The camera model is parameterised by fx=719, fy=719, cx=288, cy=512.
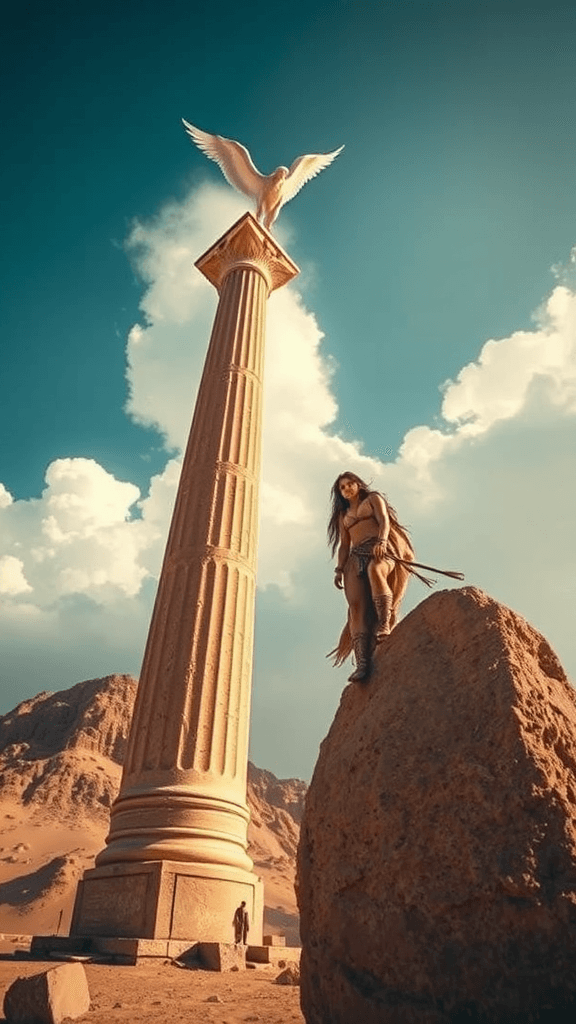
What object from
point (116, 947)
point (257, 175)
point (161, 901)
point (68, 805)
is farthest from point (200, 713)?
point (68, 805)

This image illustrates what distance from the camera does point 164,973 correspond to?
7.18 meters

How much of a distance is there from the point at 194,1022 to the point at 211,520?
8.13m

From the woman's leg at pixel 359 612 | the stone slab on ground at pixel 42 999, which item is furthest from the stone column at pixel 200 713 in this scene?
the woman's leg at pixel 359 612

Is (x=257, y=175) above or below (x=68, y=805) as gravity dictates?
above

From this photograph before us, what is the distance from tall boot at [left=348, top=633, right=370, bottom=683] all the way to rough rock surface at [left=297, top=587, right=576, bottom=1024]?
74 centimetres

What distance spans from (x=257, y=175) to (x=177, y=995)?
17.4m

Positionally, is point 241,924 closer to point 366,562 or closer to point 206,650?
point 206,650

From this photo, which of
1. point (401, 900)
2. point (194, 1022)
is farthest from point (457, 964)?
point (194, 1022)

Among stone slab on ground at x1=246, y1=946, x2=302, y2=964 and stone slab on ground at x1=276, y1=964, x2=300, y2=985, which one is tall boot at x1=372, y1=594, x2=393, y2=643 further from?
stone slab on ground at x1=246, y1=946, x2=302, y2=964

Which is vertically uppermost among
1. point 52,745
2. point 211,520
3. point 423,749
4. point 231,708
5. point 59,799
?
point 52,745

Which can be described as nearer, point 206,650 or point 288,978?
point 288,978

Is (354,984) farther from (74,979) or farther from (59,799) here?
(59,799)

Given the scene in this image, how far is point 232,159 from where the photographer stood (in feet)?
60.3

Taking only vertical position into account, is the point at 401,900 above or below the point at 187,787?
below
